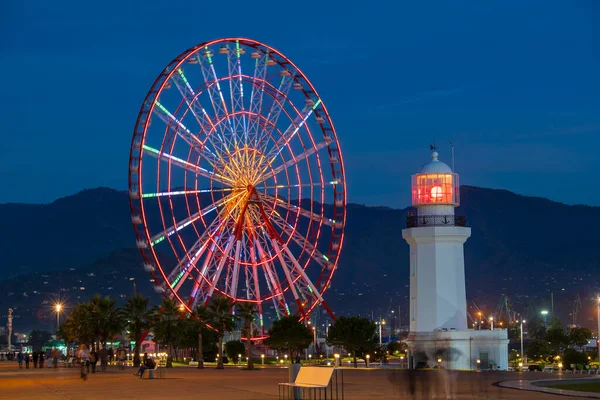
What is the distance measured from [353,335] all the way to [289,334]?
5.83 meters

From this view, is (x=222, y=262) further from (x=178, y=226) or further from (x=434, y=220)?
(x=434, y=220)

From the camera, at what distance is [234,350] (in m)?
88.2

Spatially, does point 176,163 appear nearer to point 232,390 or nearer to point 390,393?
point 232,390

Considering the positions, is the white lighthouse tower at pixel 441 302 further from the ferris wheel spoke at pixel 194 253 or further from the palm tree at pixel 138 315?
the palm tree at pixel 138 315

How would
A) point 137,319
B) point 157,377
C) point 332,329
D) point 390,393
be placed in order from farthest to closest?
point 137,319 → point 332,329 → point 157,377 → point 390,393

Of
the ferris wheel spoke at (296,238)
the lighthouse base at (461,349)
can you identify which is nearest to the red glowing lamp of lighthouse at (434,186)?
the lighthouse base at (461,349)

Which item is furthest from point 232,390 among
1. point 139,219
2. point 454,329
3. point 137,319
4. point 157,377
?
point 137,319

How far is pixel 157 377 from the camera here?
144 feet

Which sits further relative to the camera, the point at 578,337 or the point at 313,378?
the point at 578,337

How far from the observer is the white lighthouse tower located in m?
53.4

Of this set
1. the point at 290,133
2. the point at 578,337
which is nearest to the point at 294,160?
the point at 290,133

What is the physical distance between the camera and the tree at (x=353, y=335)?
221ft

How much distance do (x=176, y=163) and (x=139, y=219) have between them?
12.9 ft

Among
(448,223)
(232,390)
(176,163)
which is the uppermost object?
(176,163)
